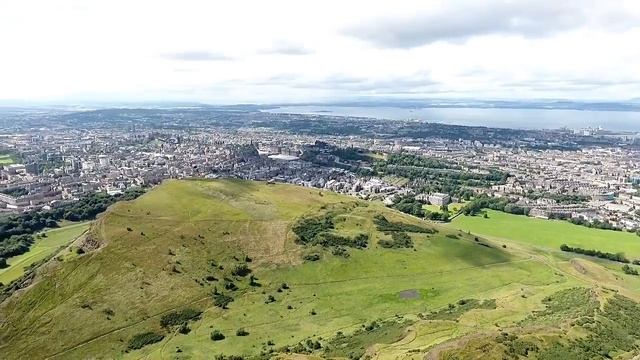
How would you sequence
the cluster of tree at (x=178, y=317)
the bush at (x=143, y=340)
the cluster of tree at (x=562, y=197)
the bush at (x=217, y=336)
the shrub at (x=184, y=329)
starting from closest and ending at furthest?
the bush at (x=143, y=340) → the bush at (x=217, y=336) → the shrub at (x=184, y=329) → the cluster of tree at (x=178, y=317) → the cluster of tree at (x=562, y=197)

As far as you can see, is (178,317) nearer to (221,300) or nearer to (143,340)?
(143,340)

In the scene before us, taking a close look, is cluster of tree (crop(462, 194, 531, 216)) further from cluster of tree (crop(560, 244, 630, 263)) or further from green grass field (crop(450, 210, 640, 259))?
cluster of tree (crop(560, 244, 630, 263))

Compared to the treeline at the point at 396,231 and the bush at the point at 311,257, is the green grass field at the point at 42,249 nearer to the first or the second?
the bush at the point at 311,257

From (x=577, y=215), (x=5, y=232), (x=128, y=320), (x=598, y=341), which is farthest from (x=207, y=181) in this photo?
(x=577, y=215)

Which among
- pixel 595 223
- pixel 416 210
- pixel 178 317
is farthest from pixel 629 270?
pixel 178 317

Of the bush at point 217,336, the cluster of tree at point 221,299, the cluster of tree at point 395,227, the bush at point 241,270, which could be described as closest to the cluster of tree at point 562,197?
the cluster of tree at point 395,227

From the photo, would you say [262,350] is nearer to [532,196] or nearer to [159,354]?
[159,354]
